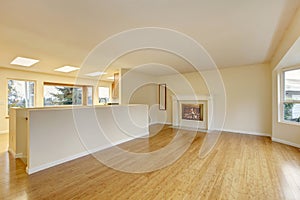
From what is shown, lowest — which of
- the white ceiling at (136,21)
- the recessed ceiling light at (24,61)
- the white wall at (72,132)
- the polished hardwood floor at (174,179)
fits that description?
the polished hardwood floor at (174,179)

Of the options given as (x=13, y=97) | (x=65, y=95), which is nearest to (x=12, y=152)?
(x=13, y=97)

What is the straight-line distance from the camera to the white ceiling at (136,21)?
1.92m

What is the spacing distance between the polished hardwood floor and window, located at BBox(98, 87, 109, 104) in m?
5.32

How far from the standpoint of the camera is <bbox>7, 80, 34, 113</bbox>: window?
5.52m

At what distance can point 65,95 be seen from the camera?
24.5ft

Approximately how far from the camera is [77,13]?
209 centimetres

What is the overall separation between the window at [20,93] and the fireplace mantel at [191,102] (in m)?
5.77

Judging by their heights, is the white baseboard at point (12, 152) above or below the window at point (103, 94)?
below

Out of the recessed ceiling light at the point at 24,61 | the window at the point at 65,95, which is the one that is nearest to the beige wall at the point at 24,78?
the window at the point at 65,95

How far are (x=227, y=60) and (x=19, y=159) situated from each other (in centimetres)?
569

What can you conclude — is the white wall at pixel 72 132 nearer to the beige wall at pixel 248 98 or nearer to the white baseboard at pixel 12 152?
the white baseboard at pixel 12 152

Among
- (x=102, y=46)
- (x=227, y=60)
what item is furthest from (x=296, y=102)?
(x=102, y=46)

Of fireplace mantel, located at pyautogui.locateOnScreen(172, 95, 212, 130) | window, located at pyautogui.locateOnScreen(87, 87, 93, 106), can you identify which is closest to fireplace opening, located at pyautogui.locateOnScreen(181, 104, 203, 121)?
fireplace mantel, located at pyautogui.locateOnScreen(172, 95, 212, 130)

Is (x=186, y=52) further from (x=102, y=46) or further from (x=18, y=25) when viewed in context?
(x=18, y=25)
